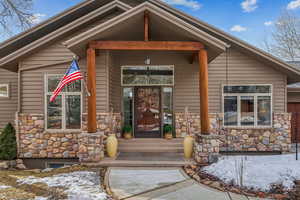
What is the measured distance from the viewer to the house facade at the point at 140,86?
6070 millimetres

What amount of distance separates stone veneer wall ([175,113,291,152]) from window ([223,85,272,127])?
24cm

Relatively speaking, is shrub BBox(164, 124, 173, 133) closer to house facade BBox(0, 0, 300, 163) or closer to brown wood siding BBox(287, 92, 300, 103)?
house facade BBox(0, 0, 300, 163)

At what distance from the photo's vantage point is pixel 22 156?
7.09 m

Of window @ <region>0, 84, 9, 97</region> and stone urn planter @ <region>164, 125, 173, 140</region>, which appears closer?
stone urn planter @ <region>164, 125, 173, 140</region>

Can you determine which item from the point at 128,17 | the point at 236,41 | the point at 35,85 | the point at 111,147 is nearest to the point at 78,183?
the point at 111,147

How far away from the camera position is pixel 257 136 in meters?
7.82

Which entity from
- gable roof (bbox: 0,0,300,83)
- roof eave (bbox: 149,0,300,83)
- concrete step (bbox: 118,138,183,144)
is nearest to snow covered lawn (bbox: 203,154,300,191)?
concrete step (bbox: 118,138,183,144)

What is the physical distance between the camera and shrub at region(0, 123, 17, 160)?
22.8 ft

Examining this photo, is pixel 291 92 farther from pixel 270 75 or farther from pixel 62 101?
pixel 62 101

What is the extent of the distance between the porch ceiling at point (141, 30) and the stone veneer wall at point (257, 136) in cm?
296

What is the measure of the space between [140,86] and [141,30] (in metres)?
2.37

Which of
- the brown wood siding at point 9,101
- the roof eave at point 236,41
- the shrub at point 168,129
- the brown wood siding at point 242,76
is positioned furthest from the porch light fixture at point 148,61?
the brown wood siding at point 9,101

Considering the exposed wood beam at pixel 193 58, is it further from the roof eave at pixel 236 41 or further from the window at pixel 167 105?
the window at pixel 167 105

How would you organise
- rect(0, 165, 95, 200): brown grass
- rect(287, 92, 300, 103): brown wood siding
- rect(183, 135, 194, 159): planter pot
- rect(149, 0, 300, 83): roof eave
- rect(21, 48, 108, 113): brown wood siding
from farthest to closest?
rect(287, 92, 300, 103): brown wood siding
rect(149, 0, 300, 83): roof eave
rect(21, 48, 108, 113): brown wood siding
rect(183, 135, 194, 159): planter pot
rect(0, 165, 95, 200): brown grass
